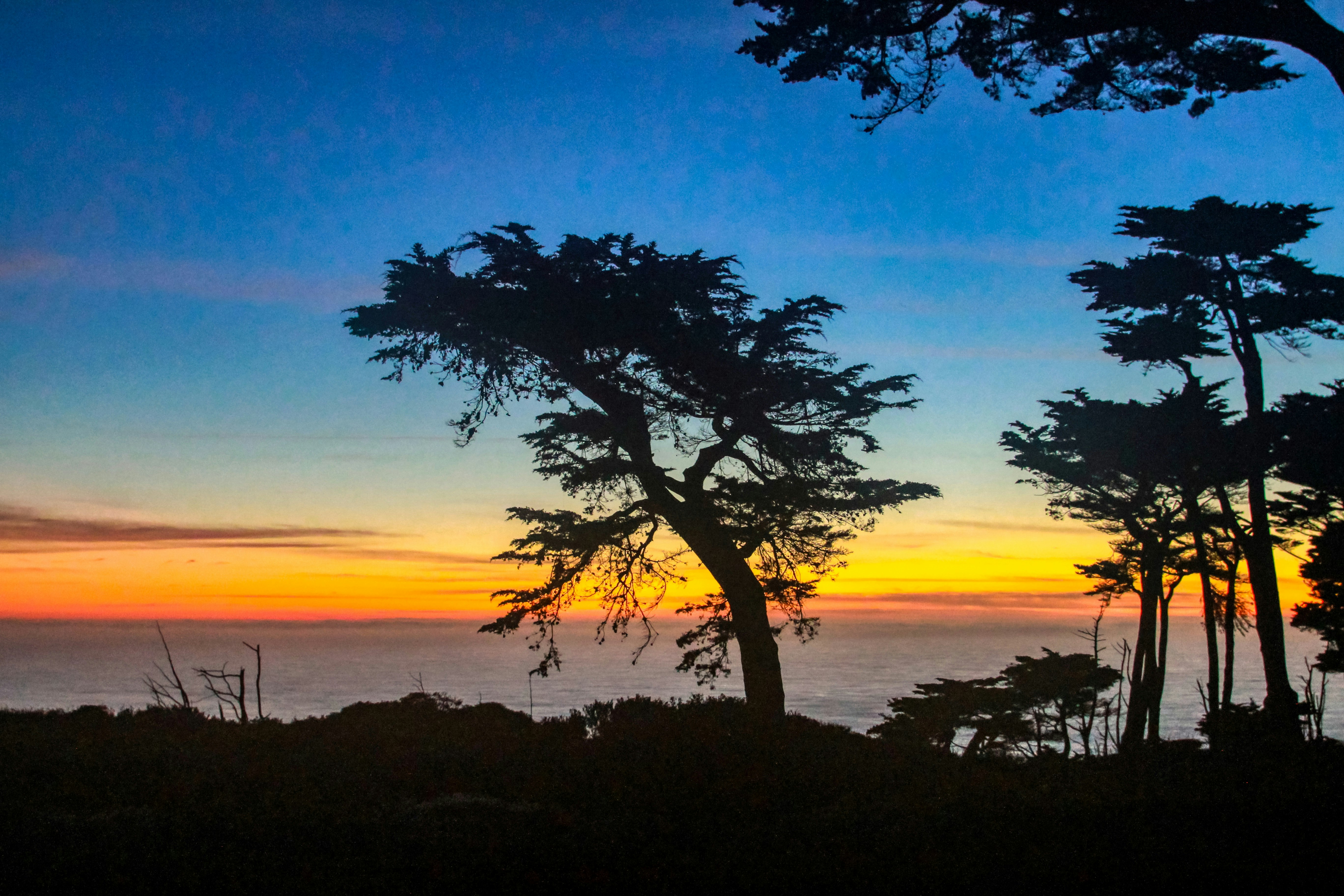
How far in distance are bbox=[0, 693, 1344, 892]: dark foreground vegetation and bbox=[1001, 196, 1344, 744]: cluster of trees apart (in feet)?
29.0

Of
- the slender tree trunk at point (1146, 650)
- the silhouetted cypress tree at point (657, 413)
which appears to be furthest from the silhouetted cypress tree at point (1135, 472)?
the silhouetted cypress tree at point (657, 413)

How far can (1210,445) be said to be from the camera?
25328 mm

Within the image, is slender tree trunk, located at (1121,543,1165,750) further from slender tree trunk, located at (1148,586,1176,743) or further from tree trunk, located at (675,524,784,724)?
tree trunk, located at (675,524,784,724)

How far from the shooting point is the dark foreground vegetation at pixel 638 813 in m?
8.74

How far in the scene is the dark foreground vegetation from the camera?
8.74 meters

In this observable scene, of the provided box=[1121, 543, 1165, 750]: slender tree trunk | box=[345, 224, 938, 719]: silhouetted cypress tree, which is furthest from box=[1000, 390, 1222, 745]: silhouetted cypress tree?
box=[345, 224, 938, 719]: silhouetted cypress tree

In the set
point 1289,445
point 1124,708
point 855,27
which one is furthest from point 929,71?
point 1124,708

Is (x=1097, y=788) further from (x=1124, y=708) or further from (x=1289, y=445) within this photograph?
(x=1124, y=708)

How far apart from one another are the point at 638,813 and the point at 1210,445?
21.9 meters

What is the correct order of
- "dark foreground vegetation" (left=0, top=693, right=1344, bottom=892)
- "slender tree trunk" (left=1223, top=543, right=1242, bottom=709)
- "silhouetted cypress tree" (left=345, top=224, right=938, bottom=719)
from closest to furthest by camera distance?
1. "dark foreground vegetation" (left=0, top=693, right=1344, bottom=892)
2. "silhouetted cypress tree" (left=345, top=224, right=938, bottom=719)
3. "slender tree trunk" (left=1223, top=543, right=1242, bottom=709)

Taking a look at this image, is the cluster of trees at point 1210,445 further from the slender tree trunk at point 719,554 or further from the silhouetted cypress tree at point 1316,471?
the slender tree trunk at point 719,554

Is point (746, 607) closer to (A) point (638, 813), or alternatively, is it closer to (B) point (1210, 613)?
(A) point (638, 813)

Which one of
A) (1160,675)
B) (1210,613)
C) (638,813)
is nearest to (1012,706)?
(1160,675)

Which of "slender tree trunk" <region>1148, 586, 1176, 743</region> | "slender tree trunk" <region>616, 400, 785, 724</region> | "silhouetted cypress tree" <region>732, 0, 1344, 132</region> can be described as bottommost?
"slender tree trunk" <region>1148, 586, 1176, 743</region>
